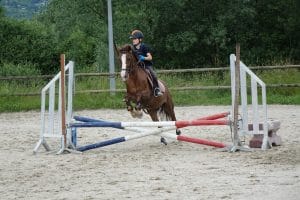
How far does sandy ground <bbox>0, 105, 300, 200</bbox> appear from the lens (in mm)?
7348

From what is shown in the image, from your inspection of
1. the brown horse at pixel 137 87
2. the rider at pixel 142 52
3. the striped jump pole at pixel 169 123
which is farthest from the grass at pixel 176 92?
the striped jump pole at pixel 169 123

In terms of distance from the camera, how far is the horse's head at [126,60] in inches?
437

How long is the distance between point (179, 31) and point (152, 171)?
1035 inches

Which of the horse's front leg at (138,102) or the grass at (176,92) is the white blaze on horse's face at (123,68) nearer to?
the horse's front leg at (138,102)

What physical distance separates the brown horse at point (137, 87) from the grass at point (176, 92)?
282 inches

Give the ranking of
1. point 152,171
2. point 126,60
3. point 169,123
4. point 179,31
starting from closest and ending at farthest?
point 152,171, point 169,123, point 126,60, point 179,31

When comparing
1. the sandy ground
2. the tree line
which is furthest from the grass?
the tree line

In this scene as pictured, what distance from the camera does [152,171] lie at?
29.1ft

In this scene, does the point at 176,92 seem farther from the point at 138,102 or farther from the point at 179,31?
the point at 179,31

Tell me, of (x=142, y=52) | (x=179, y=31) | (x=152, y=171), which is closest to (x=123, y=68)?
(x=142, y=52)

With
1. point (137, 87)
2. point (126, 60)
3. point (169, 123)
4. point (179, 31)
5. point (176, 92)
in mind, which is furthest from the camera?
point (179, 31)

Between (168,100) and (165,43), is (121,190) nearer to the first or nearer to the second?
(168,100)

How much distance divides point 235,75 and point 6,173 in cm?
391

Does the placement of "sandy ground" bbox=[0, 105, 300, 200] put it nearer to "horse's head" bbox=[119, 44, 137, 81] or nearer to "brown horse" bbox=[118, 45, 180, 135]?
"brown horse" bbox=[118, 45, 180, 135]
